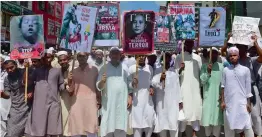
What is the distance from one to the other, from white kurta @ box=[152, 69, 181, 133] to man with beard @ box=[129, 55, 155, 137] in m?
0.15

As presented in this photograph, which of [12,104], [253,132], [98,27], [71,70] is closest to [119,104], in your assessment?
[71,70]

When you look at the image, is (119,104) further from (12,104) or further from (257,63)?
(257,63)

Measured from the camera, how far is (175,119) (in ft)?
19.4

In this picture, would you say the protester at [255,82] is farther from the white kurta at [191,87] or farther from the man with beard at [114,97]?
the man with beard at [114,97]

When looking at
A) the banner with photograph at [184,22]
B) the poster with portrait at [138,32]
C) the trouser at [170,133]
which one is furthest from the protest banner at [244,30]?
the trouser at [170,133]

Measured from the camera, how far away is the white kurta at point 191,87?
598 cm

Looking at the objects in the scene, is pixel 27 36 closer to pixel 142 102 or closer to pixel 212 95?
pixel 142 102

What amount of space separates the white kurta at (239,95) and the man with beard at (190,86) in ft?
2.15

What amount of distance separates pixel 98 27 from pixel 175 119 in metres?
2.03

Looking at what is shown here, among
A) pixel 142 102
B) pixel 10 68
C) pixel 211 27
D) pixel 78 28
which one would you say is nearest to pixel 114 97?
pixel 142 102

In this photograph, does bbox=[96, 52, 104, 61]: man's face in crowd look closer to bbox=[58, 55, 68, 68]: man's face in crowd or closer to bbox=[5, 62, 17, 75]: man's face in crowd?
bbox=[58, 55, 68, 68]: man's face in crowd

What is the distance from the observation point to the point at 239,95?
549cm

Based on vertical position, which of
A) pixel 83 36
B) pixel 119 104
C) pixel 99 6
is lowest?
pixel 119 104

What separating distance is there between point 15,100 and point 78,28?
152 cm
